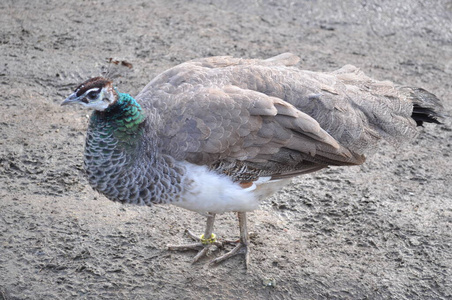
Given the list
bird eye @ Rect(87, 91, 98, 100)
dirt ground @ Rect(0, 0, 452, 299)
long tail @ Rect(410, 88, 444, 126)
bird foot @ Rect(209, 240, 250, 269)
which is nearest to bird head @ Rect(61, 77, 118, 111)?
bird eye @ Rect(87, 91, 98, 100)

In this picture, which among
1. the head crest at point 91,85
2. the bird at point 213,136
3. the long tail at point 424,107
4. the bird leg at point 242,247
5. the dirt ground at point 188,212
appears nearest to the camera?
the head crest at point 91,85

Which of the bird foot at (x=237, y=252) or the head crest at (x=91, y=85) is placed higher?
the head crest at (x=91, y=85)

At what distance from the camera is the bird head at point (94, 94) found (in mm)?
3426

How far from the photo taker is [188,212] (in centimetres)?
455

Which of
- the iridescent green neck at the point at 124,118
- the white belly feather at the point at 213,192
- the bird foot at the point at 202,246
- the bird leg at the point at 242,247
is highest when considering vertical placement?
the iridescent green neck at the point at 124,118

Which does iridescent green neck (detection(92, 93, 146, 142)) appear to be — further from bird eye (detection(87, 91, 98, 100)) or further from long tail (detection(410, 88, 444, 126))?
long tail (detection(410, 88, 444, 126))

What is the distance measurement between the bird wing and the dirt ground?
20.3 inches

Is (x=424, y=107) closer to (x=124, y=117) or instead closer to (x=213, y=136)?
(x=213, y=136)

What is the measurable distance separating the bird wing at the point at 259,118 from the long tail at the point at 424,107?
33cm

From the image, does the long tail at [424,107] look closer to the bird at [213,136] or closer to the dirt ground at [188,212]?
the bird at [213,136]

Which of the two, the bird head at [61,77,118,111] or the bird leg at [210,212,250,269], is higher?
the bird head at [61,77,118,111]

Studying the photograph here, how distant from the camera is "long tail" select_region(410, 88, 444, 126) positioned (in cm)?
417

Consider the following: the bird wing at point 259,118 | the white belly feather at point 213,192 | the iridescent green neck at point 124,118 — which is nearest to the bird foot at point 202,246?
the white belly feather at point 213,192

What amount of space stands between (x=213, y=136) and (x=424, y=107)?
66.2 inches
